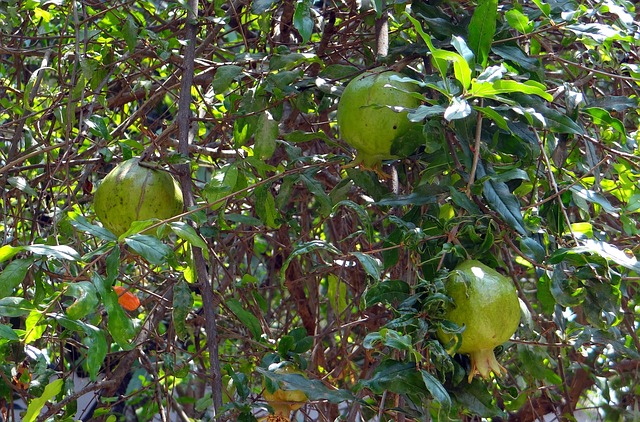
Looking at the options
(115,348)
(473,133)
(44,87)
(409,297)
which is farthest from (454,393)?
(115,348)

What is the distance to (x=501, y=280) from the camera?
1.46 meters

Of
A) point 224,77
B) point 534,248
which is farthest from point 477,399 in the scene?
point 224,77

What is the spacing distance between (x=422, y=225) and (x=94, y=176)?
1.99m

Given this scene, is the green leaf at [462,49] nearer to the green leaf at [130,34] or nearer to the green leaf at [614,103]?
the green leaf at [614,103]

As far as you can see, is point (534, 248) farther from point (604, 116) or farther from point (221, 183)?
point (221, 183)

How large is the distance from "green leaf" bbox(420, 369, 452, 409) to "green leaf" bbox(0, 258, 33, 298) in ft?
2.55

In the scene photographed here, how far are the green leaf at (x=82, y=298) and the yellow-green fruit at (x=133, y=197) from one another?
0.40 meters

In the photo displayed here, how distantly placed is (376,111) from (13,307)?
32.2 inches

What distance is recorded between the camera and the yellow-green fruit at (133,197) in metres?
1.79

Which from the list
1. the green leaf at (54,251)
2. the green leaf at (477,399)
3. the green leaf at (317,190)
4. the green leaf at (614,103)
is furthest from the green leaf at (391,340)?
the green leaf at (614,103)

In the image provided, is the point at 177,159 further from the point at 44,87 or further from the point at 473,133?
the point at 44,87

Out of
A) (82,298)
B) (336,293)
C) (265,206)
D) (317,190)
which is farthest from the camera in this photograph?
(336,293)

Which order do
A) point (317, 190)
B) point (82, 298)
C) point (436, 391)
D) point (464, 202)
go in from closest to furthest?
point (436, 391) → point (82, 298) → point (464, 202) → point (317, 190)

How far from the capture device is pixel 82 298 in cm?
139
